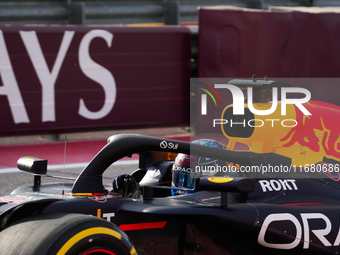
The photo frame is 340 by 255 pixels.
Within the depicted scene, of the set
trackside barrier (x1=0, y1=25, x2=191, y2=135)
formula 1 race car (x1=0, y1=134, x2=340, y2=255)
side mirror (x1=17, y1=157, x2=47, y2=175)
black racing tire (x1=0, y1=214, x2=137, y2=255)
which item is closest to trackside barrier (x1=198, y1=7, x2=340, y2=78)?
trackside barrier (x1=0, y1=25, x2=191, y2=135)

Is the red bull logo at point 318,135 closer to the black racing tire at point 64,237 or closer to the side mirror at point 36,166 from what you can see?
the black racing tire at point 64,237

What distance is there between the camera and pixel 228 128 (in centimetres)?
498

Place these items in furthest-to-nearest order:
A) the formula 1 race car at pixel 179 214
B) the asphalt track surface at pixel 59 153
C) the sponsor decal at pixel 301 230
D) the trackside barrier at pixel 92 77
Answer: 1. the trackside barrier at pixel 92 77
2. the asphalt track surface at pixel 59 153
3. the sponsor decal at pixel 301 230
4. the formula 1 race car at pixel 179 214

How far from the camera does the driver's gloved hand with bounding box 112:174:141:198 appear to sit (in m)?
4.69

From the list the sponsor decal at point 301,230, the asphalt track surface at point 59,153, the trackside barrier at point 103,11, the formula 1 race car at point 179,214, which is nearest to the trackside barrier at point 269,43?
the asphalt track surface at point 59,153

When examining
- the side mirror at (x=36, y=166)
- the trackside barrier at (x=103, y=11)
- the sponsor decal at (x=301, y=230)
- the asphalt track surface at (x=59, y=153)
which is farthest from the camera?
the trackside barrier at (x=103, y=11)

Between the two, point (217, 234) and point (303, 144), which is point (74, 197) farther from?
point (303, 144)

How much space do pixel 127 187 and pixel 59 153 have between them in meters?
5.08

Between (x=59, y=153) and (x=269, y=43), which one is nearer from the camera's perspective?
(x=59, y=153)

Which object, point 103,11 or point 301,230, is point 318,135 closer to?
point 301,230

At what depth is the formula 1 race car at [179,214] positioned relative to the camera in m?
3.79

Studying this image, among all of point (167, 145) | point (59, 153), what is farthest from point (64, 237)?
point (59, 153)

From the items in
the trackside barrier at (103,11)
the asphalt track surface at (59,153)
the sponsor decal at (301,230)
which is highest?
the trackside barrier at (103,11)

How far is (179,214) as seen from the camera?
4207 mm
